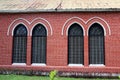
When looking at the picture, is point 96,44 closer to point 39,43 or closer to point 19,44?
point 39,43

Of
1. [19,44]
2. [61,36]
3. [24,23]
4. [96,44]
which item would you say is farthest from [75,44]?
[19,44]

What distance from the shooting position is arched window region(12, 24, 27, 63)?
50.9ft

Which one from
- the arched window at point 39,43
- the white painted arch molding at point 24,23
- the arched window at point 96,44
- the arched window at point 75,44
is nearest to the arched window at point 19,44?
the white painted arch molding at point 24,23

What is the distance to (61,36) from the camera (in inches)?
583

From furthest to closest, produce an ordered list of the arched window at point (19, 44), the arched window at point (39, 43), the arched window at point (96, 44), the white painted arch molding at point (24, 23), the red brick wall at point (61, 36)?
the arched window at point (19, 44) → the arched window at point (39, 43) → the white painted arch molding at point (24, 23) → the arched window at point (96, 44) → the red brick wall at point (61, 36)

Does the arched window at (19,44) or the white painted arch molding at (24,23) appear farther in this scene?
the arched window at (19,44)

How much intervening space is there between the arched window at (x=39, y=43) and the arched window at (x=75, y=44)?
1.89 metres

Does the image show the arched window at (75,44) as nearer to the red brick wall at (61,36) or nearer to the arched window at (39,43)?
the red brick wall at (61,36)

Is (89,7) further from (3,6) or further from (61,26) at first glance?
(3,6)

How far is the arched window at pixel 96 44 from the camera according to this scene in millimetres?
14508

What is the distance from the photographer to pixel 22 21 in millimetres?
15500

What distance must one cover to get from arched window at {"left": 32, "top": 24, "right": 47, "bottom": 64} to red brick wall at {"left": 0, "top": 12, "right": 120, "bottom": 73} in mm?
335

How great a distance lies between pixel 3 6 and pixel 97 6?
7366 mm

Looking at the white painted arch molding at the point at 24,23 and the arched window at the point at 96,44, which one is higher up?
the white painted arch molding at the point at 24,23
